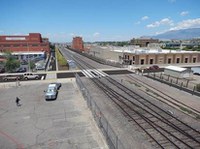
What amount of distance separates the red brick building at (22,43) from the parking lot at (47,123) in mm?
56693

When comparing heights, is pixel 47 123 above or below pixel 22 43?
below

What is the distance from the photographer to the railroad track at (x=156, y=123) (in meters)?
14.1

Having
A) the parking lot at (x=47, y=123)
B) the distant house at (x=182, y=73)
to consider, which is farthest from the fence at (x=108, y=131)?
the distant house at (x=182, y=73)

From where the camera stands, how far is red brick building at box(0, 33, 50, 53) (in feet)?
255

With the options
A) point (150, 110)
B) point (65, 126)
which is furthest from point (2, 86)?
point (150, 110)

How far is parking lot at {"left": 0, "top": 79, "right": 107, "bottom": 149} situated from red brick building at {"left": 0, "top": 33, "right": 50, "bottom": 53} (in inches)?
2232

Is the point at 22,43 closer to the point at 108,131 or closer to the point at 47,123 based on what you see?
the point at 47,123

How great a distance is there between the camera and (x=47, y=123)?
18.1 m

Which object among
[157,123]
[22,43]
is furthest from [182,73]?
[22,43]

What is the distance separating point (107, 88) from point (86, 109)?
9.92m

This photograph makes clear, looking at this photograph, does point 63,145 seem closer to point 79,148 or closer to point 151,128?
point 79,148

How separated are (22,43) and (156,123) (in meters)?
77.4

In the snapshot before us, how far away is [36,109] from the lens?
21844mm

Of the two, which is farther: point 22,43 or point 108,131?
point 22,43
